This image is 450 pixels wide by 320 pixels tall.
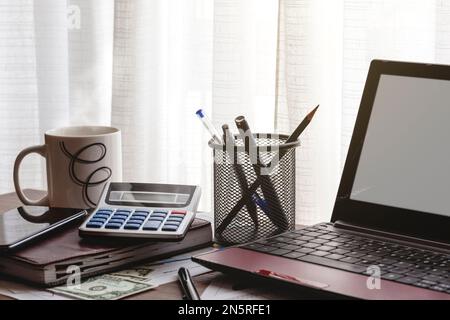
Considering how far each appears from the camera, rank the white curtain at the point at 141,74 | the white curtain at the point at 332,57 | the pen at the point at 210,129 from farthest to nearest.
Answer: the white curtain at the point at 141,74
the white curtain at the point at 332,57
the pen at the point at 210,129

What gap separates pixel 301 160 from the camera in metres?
1.34

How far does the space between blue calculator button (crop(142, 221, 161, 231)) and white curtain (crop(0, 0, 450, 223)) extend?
46cm

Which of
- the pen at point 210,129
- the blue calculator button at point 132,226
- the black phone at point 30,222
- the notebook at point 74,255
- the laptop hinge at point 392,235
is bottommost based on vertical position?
the notebook at point 74,255

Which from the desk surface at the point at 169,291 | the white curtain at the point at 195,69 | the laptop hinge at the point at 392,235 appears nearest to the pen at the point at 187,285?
the desk surface at the point at 169,291

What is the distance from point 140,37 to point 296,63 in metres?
0.35

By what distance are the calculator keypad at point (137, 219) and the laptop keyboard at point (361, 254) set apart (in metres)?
0.10

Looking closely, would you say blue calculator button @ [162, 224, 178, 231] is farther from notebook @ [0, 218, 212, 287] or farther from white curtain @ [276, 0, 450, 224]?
white curtain @ [276, 0, 450, 224]

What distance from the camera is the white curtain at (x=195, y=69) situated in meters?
1.28

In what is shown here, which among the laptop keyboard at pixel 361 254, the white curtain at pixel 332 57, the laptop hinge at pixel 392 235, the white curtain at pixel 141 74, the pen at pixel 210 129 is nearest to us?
the laptop keyboard at pixel 361 254

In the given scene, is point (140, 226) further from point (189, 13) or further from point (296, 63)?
point (189, 13)

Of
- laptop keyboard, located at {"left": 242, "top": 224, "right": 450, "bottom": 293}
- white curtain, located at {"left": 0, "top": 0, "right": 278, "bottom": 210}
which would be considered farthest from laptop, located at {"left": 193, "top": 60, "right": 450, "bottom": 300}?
white curtain, located at {"left": 0, "top": 0, "right": 278, "bottom": 210}

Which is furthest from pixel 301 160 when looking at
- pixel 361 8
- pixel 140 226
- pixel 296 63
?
pixel 140 226

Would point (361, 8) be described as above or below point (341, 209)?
above

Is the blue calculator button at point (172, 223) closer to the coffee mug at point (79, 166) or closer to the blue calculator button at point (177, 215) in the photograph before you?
the blue calculator button at point (177, 215)
